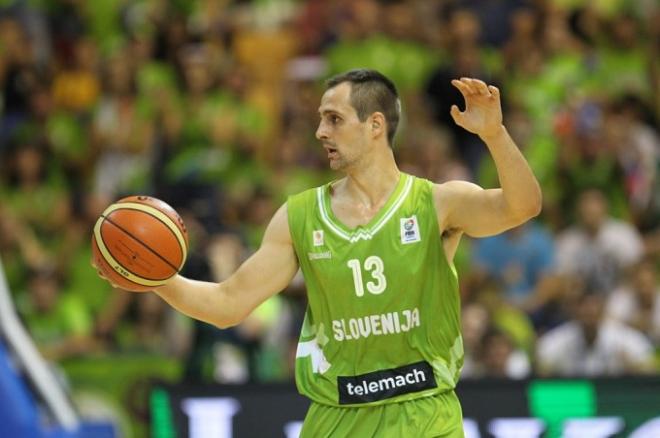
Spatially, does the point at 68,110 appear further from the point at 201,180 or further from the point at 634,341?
the point at 634,341

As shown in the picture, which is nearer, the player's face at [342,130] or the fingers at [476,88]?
the fingers at [476,88]

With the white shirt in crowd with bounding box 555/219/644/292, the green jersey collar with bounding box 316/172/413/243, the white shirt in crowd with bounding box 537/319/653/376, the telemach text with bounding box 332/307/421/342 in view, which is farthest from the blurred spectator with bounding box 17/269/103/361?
the telemach text with bounding box 332/307/421/342

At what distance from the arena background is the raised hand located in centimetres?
386

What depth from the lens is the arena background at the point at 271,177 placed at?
9.97 metres

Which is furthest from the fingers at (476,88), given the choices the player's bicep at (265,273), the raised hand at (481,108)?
the player's bicep at (265,273)

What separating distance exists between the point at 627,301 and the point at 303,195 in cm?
612

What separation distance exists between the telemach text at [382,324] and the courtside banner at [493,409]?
10.4 ft

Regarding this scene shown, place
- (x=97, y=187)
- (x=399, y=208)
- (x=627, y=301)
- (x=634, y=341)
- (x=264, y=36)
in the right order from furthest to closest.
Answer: (x=264, y=36) < (x=97, y=187) < (x=627, y=301) < (x=634, y=341) < (x=399, y=208)

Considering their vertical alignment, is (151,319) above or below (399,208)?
below

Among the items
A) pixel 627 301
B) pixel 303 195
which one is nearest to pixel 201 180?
pixel 627 301

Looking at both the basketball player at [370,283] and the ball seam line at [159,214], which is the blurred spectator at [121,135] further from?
the basketball player at [370,283]

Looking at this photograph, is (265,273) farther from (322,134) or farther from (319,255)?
(322,134)

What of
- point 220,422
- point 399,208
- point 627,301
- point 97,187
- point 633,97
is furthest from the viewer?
point 97,187

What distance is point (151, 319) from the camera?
13227 mm
